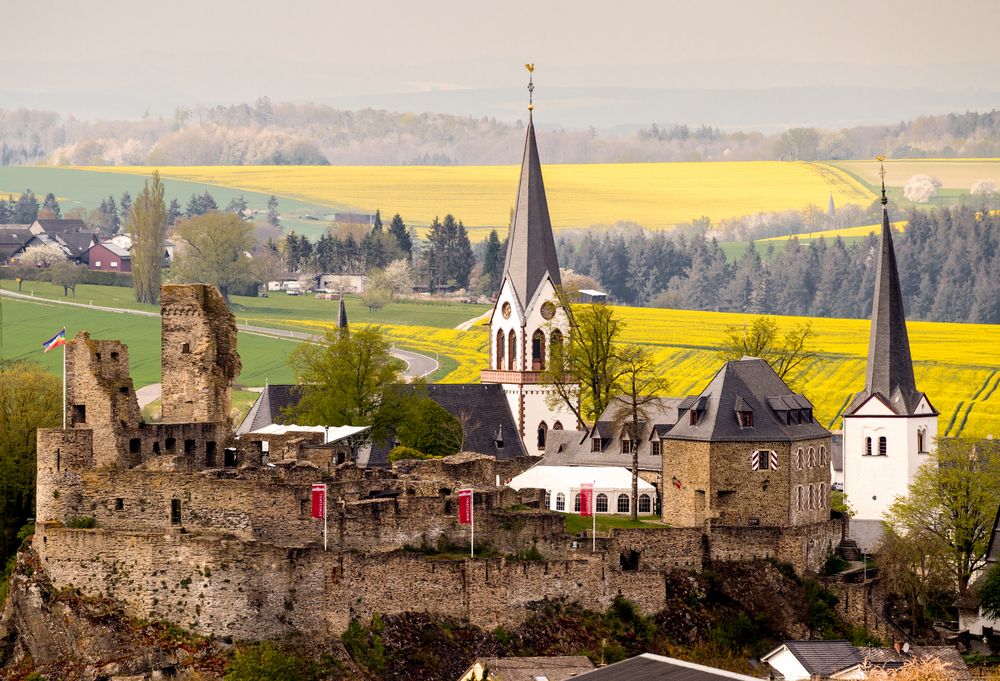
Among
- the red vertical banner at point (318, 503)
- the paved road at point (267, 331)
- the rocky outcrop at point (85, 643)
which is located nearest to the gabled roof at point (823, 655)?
the red vertical banner at point (318, 503)

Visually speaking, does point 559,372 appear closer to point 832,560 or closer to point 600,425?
point 600,425

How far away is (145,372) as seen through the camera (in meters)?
138

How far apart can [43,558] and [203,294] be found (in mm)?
12124

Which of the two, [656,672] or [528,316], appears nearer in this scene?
[656,672]

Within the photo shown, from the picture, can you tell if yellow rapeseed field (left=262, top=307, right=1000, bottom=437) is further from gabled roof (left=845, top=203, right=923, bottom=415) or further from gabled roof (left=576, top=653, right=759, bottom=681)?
A: gabled roof (left=576, top=653, right=759, bottom=681)

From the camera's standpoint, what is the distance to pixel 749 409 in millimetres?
80500

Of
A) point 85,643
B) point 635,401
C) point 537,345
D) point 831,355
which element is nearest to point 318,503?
point 85,643

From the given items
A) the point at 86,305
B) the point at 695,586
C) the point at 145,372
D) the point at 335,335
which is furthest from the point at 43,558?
the point at 86,305

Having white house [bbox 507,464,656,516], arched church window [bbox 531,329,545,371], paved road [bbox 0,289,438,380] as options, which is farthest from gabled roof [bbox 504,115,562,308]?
paved road [bbox 0,289,438,380]

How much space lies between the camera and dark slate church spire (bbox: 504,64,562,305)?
114 metres

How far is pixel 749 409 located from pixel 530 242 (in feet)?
118

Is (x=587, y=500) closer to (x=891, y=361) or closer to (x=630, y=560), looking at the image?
(x=630, y=560)

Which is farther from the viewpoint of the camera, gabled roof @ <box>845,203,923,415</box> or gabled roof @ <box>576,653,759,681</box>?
gabled roof @ <box>845,203,923,415</box>

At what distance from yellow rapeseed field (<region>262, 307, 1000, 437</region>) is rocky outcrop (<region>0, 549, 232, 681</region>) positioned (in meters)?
56.9
